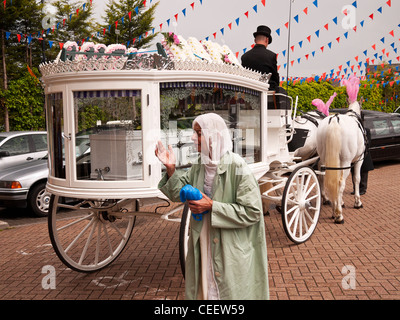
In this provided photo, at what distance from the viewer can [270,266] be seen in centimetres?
526

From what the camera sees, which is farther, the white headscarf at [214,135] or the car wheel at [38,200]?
the car wheel at [38,200]

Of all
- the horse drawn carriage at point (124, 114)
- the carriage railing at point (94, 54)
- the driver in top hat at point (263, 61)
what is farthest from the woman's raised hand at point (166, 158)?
the driver in top hat at point (263, 61)

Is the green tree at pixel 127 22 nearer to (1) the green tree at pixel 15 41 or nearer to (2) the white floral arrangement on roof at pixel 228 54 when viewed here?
(1) the green tree at pixel 15 41

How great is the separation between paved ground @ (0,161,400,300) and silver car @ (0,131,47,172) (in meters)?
2.08

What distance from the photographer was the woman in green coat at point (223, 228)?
277 centimetres

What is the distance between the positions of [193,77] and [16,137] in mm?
6455

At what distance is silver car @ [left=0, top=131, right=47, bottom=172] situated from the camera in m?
8.98

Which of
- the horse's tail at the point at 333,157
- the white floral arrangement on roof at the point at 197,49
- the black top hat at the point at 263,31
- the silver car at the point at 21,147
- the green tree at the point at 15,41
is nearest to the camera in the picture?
the white floral arrangement on roof at the point at 197,49

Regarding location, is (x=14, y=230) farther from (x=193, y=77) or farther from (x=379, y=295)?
(x=379, y=295)

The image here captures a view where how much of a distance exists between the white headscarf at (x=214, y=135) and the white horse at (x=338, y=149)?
A: 443 cm

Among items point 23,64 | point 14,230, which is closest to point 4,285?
point 14,230

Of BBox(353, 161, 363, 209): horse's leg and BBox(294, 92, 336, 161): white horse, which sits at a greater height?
BBox(294, 92, 336, 161): white horse

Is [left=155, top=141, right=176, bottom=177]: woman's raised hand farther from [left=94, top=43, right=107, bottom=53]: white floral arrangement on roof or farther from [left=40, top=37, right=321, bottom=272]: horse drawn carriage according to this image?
[left=94, top=43, right=107, bottom=53]: white floral arrangement on roof

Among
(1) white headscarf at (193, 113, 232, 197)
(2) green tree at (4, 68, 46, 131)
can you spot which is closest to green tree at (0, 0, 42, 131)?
(2) green tree at (4, 68, 46, 131)
